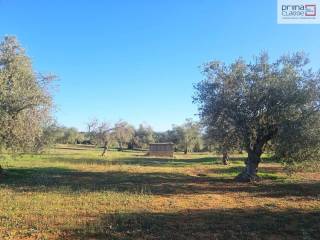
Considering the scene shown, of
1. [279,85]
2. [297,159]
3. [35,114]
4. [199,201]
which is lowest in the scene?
[199,201]

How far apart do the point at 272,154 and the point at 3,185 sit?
1827 centimetres

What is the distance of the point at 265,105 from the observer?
26.5 metres

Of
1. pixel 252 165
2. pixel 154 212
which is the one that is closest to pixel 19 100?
pixel 154 212

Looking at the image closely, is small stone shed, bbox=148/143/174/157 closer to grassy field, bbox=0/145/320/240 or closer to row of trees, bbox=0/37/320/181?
row of trees, bbox=0/37/320/181

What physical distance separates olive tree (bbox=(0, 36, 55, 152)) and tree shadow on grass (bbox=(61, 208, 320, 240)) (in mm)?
13644

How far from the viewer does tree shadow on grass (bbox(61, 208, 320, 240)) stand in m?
11.0

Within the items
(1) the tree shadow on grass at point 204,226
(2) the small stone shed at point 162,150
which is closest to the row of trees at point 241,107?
(1) the tree shadow on grass at point 204,226

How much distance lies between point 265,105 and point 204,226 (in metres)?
15.9

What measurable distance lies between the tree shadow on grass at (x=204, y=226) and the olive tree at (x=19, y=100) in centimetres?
1364

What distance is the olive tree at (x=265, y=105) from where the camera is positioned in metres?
25.2

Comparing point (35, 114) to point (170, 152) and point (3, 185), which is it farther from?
point (170, 152)

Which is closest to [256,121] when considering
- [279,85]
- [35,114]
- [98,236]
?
[279,85]

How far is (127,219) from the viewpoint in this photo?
12.9 m

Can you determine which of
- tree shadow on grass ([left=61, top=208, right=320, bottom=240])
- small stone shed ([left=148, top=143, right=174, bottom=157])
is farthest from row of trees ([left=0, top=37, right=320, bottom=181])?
small stone shed ([left=148, top=143, right=174, bottom=157])
